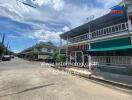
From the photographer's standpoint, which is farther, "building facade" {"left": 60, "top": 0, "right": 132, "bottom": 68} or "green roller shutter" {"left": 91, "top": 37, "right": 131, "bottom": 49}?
"green roller shutter" {"left": 91, "top": 37, "right": 131, "bottom": 49}

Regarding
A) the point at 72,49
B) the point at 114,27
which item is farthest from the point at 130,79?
the point at 72,49

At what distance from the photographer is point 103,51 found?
46.4ft

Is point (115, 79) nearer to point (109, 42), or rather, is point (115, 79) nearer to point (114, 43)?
point (114, 43)

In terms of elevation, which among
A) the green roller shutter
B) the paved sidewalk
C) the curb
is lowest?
the curb

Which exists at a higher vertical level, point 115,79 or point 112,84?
point 115,79

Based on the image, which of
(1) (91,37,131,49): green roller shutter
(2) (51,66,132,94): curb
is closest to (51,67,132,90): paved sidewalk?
(2) (51,66,132,94): curb

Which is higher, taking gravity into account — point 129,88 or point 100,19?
point 100,19

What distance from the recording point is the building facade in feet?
44.9

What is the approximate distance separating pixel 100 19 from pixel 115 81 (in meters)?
9.14

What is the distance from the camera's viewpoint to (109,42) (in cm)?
1630

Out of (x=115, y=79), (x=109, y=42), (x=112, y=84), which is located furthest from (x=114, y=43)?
(x=112, y=84)

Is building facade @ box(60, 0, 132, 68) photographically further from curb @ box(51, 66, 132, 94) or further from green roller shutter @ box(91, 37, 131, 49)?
curb @ box(51, 66, 132, 94)

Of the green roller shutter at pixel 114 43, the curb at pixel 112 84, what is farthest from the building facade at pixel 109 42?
the curb at pixel 112 84

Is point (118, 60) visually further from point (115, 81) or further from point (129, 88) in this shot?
point (129, 88)
